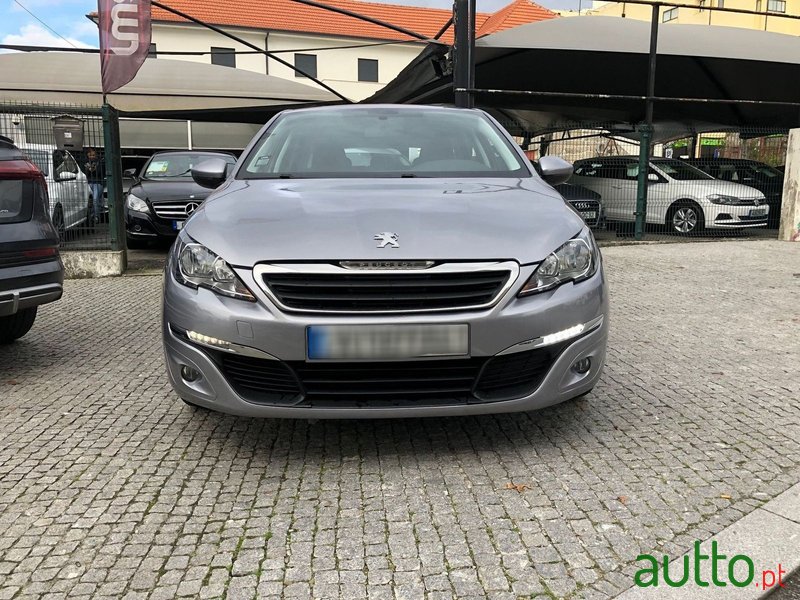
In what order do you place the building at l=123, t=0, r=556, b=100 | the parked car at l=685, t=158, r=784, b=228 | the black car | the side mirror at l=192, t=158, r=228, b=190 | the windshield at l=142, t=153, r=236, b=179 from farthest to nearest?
the building at l=123, t=0, r=556, b=100, the parked car at l=685, t=158, r=784, b=228, the windshield at l=142, t=153, r=236, b=179, the black car, the side mirror at l=192, t=158, r=228, b=190

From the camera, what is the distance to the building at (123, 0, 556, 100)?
39312mm

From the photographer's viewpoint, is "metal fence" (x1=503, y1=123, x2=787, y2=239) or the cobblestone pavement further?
"metal fence" (x1=503, y1=123, x2=787, y2=239)

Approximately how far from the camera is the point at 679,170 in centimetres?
1278

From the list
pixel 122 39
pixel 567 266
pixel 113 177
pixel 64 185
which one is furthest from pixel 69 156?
pixel 567 266

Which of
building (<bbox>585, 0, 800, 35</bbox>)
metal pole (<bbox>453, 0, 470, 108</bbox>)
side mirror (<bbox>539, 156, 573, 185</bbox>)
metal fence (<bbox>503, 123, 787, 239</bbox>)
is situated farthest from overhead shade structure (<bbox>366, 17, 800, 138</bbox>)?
building (<bbox>585, 0, 800, 35</bbox>)

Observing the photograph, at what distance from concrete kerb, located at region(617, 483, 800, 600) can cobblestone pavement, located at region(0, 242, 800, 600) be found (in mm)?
68

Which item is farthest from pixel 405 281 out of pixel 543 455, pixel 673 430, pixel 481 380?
pixel 673 430


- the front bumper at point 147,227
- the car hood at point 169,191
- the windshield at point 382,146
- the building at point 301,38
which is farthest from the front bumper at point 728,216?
the building at point 301,38

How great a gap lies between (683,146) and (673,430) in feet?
102

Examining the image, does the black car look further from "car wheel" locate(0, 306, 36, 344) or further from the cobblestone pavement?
the cobblestone pavement

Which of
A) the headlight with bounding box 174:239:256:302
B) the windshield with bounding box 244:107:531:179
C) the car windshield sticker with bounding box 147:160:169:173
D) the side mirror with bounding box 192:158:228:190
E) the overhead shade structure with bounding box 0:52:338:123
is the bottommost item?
the headlight with bounding box 174:239:256:302

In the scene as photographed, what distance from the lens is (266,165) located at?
161 inches

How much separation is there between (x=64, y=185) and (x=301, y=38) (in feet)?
120

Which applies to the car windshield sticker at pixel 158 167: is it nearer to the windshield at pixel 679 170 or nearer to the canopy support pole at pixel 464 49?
the canopy support pole at pixel 464 49
